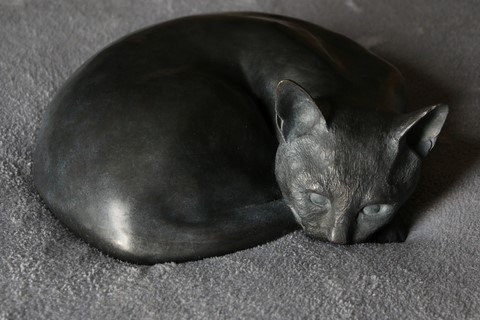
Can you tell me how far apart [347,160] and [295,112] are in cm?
11

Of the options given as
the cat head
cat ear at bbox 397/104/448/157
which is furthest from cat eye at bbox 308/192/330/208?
cat ear at bbox 397/104/448/157

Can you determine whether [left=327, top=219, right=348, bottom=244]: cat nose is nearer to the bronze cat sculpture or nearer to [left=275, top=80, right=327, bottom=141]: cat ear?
the bronze cat sculpture

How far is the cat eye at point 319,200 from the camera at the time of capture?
1.19m

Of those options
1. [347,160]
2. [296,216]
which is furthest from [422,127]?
[296,216]

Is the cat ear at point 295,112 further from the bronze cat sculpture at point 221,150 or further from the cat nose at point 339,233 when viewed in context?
the cat nose at point 339,233

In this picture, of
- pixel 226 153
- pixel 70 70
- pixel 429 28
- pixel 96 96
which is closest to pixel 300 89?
pixel 226 153

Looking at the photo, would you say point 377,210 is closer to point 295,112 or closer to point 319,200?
point 319,200

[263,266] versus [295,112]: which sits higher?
[295,112]

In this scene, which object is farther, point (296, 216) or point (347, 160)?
point (296, 216)

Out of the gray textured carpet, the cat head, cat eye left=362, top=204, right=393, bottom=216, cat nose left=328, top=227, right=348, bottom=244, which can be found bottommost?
the gray textured carpet

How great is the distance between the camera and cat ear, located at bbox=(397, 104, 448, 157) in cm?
116

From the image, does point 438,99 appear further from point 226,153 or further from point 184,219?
point 184,219

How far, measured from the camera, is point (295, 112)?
1.20m

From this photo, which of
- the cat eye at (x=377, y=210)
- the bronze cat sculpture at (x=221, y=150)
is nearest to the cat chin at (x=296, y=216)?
the bronze cat sculpture at (x=221, y=150)
